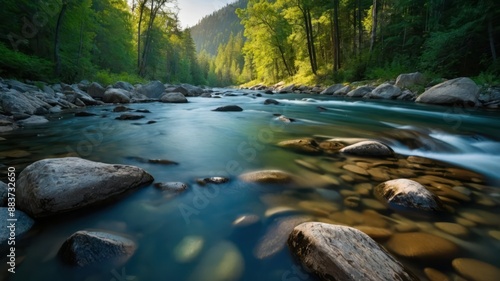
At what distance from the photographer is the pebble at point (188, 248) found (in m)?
1.76

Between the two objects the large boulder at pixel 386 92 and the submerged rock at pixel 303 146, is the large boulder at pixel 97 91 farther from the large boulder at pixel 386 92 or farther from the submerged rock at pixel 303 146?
the large boulder at pixel 386 92

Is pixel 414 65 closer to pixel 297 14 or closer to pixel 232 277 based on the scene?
pixel 297 14

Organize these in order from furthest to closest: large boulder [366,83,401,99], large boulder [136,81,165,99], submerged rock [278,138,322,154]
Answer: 1. large boulder [136,81,165,99]
2. large boulder [366,83,401,99]
3. submerged rock [278,138,322,154]

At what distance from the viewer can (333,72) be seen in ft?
74.7

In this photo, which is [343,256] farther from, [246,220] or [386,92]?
[386,92]

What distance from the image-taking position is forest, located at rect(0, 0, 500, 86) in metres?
11.7

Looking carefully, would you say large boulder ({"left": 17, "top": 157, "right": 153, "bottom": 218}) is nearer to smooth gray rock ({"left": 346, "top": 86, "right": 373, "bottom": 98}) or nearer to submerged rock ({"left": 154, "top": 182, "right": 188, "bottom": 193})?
submerged rock ({"left": 154, "top": 182, "right": 188, "bottom": 193})

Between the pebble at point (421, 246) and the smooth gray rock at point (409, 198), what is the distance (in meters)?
0.40

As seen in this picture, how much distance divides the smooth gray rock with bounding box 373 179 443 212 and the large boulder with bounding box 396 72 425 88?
13.4 m

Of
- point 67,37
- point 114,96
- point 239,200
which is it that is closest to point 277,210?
point 239,200


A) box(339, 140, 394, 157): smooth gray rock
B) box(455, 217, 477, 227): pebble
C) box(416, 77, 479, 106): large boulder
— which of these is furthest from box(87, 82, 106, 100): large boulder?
box(416, 77, 479, 106): large boulder

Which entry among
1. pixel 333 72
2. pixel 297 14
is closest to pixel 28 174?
pixel 333 72

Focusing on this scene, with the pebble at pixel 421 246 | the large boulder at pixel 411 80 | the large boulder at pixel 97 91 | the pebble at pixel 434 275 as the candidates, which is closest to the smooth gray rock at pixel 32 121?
the large boulder at pixel 97 91

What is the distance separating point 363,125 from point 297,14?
22663 mm
